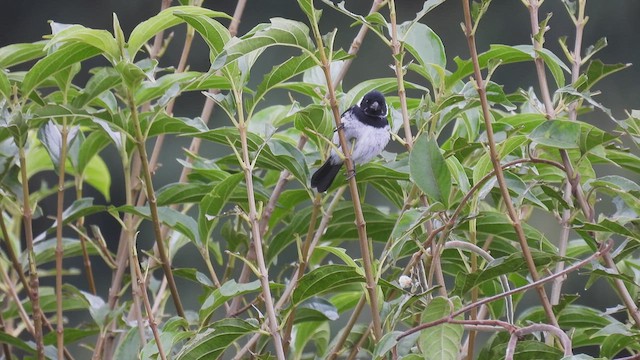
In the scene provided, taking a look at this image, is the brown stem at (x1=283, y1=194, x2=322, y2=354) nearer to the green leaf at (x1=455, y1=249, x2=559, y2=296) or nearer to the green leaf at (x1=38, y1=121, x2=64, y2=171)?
the green leaf at (x1=455, y1=249, x2=559, y2=296)

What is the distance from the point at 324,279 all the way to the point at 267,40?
1.25 ft

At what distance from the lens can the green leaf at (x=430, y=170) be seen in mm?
1418

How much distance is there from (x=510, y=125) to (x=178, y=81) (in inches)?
23.7

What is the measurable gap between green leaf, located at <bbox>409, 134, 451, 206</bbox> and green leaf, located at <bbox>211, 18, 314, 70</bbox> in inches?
8.9

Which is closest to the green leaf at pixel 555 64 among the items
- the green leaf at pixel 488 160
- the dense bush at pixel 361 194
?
the dense bush at pixel 361 194

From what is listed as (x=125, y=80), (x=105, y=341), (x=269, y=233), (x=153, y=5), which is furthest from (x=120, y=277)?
(x=153, y=5)

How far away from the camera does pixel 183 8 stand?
1.49m

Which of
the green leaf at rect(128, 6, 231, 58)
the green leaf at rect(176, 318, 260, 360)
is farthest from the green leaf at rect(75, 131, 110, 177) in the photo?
the green leaf at rect(176, 318, 260, 360)

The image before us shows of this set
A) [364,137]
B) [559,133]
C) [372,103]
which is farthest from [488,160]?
[372,103]

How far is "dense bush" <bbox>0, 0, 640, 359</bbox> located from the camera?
1428mm

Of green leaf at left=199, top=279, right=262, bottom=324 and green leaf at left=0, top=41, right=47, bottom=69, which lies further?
green leaf at left=0, top=41, right=47, bottom=69

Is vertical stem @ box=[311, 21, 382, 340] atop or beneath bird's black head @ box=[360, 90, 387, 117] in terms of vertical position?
atop

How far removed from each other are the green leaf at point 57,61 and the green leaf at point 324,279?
508 millimetres

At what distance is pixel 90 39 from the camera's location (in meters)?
1.48
